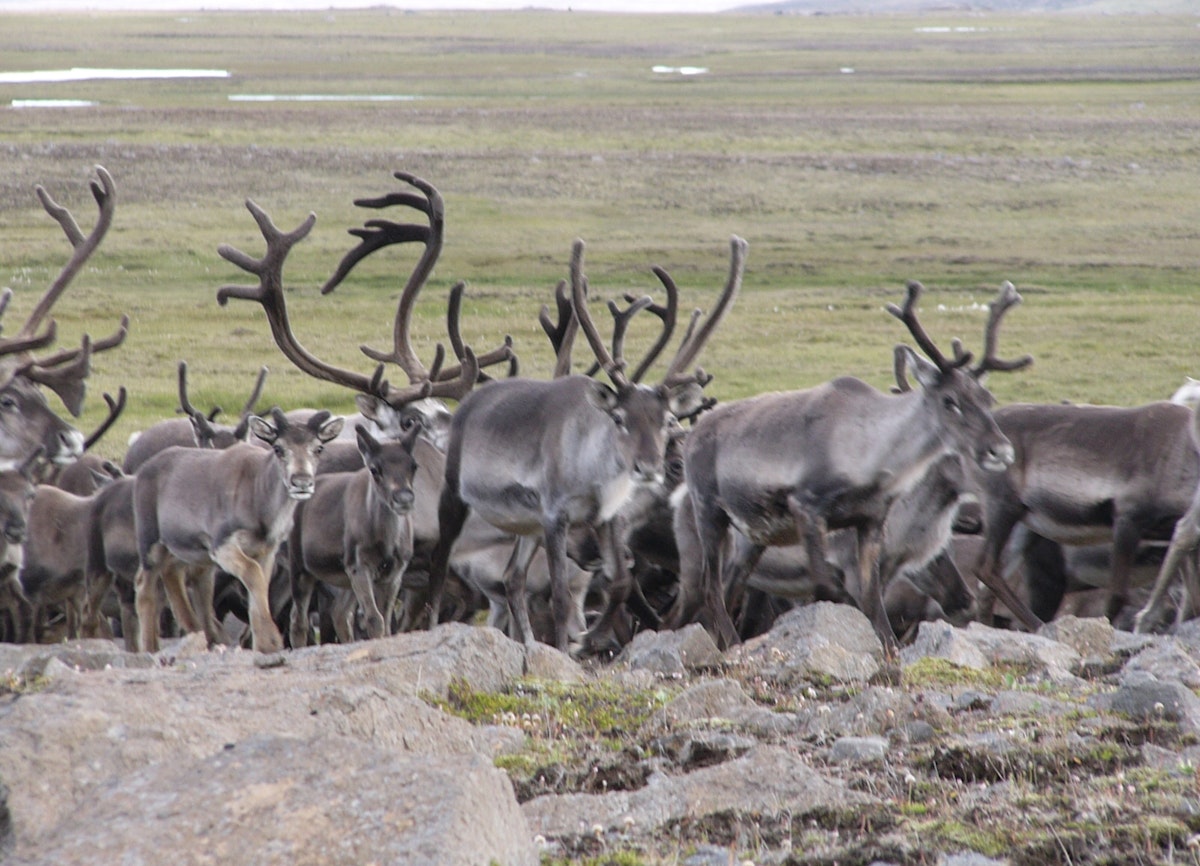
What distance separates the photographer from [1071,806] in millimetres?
5320

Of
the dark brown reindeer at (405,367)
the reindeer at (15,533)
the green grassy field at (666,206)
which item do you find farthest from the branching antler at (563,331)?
the green grassy field at (666,206)

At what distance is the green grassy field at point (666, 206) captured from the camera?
23156 mm

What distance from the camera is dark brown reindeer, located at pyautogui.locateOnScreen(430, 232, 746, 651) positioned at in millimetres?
9844

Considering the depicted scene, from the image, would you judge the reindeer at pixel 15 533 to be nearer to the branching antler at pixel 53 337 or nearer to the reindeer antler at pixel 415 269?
the branching antler at pixel 53 337

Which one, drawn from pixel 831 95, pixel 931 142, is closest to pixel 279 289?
pixel 931 142

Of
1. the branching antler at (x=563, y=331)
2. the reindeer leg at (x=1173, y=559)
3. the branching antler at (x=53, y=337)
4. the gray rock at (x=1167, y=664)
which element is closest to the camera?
the gray rock at (x=1167, y=664)

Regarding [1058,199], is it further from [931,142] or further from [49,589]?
[49,589]

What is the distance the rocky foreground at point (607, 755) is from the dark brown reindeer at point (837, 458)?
1415 mm

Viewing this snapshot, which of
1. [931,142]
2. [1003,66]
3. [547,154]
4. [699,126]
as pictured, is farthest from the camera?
[1003,66]

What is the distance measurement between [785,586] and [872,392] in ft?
5.47

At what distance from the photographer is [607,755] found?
20.2ft

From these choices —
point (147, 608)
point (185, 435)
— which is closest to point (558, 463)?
point (147, 608)

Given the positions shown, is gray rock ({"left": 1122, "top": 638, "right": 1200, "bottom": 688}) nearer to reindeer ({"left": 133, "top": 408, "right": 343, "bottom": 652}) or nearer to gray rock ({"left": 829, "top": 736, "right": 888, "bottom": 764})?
gray rock ({"left": 829, "top": 736, "right": 888, "bottom": 764})

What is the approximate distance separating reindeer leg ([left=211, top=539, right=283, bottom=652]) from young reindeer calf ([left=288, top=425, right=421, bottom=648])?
625 millimetres
